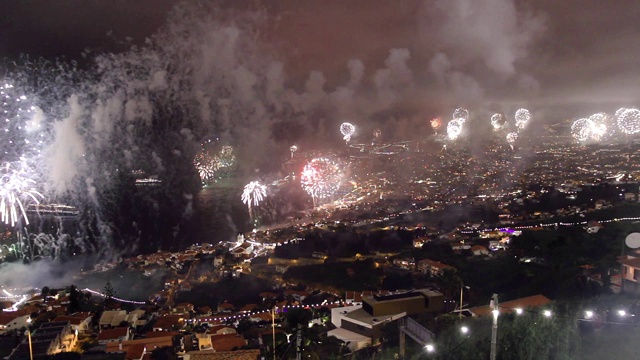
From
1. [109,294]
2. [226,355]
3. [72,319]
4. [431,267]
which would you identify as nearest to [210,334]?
[226,355]

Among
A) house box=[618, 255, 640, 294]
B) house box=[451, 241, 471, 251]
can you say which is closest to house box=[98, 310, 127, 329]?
house box=[451, 241, 471, 251]

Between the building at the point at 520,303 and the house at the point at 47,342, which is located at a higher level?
the building at the point at 520,303

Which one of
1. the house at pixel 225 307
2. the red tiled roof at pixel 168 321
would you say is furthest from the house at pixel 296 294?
the red tiled roof at pixel 168 321

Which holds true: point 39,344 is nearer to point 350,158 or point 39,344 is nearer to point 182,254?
point 182,254

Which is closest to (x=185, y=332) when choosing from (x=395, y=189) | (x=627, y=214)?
(x=627, y=214)

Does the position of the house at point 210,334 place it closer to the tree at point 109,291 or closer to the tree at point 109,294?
the tree at point 109,294

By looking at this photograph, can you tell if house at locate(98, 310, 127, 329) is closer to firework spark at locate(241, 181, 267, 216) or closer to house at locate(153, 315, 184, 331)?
house at locate(153, 315, 184, 331)

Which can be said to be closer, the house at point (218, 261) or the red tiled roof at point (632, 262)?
the red tiled roof at point (632, 262)
